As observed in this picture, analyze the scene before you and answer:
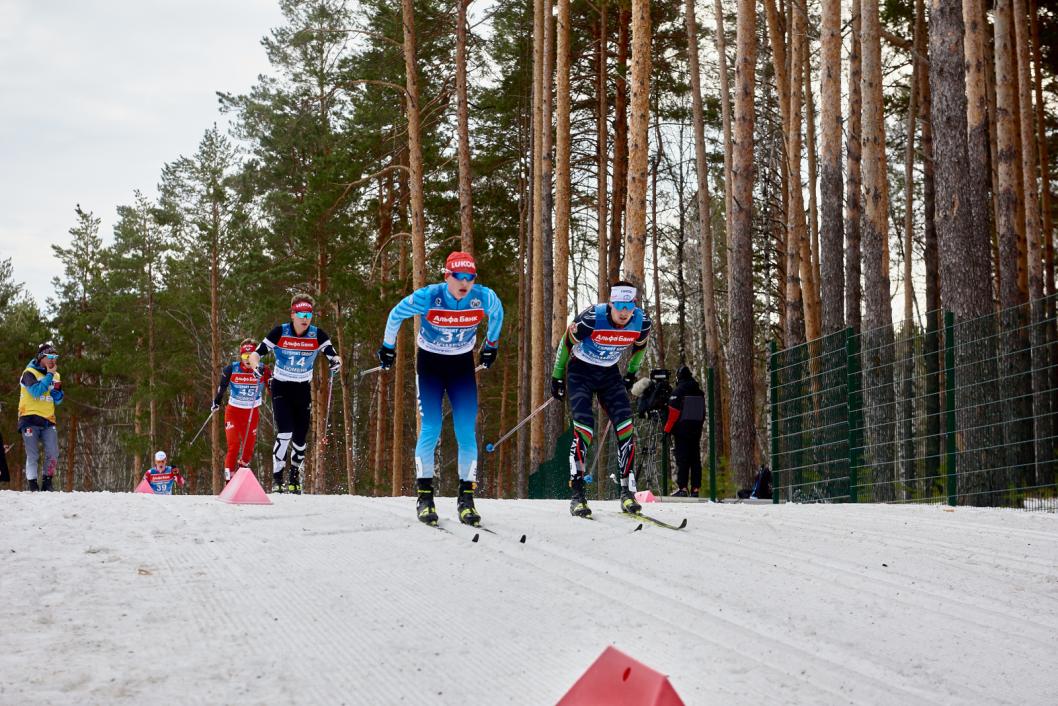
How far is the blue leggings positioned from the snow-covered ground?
600mm

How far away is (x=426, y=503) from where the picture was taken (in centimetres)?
835

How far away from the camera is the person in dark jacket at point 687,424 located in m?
15.2

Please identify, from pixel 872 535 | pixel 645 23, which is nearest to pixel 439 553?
pixel 872 535

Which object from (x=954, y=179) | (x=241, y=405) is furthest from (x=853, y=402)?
(x=241, y=405)

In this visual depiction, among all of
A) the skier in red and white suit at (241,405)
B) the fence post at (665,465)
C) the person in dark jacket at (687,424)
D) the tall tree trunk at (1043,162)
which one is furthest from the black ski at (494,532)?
the tall tree trunk at (1043,162)

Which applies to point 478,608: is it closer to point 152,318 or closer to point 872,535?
point 872,535

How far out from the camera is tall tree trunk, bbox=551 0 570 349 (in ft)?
68.1

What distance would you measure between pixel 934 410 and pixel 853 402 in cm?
127

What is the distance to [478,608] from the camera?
535 centimetres

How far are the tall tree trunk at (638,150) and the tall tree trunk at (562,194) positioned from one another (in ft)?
15.6

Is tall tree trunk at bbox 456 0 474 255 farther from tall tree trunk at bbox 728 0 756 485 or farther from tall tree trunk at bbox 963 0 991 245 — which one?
tall tree trunk at bbox 963 0 991 245

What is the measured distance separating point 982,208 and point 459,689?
38.5 feet

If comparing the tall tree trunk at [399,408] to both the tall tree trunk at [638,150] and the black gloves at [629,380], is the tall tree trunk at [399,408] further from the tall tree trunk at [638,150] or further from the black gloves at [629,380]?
the black gloves at [629,380]

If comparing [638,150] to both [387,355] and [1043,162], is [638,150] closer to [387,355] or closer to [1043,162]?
[387,355]
